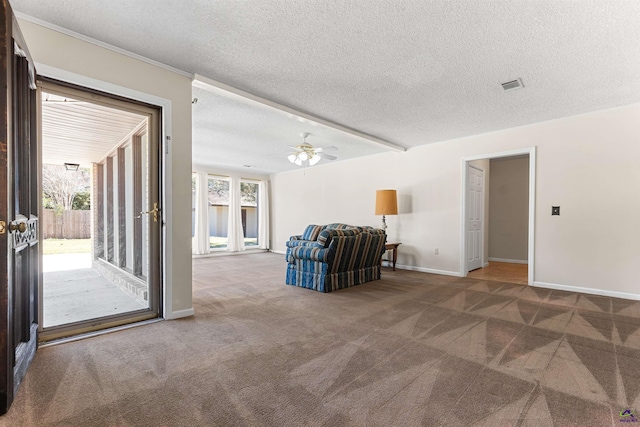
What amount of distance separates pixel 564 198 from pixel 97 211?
5.81m

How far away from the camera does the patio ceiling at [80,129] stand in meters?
2.46

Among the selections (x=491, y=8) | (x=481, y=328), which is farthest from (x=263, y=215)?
(x=491, y=8)

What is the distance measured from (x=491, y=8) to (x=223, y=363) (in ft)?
9.79

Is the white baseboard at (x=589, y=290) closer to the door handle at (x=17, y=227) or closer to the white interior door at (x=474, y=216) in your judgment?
the white interior door at (x=474, y=216)

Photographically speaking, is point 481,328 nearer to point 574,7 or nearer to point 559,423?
point 559,423

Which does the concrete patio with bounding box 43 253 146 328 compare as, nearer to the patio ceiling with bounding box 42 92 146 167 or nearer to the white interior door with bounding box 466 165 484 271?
the patio ceiling with bounding box 42 92 146 167

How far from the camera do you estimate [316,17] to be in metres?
2.10

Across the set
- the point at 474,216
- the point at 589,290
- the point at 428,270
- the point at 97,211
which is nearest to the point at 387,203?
the point at 428,270

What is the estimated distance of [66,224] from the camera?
8.84ft

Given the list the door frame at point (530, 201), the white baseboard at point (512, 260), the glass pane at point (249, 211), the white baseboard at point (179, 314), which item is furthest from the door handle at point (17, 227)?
the white baseboard at point (512, 260)

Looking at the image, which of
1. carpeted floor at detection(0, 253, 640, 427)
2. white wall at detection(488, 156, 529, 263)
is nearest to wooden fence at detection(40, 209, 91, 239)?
carpeted floor at detection(0, 253, 640, 427)

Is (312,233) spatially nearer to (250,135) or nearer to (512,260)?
(250,135)

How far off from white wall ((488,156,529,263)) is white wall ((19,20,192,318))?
7.00 m

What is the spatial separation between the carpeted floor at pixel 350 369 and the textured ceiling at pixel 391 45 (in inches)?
93.7
